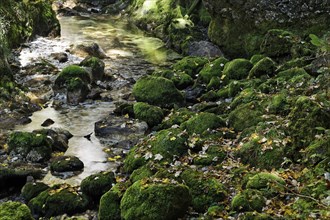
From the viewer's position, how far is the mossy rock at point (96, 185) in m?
10.7

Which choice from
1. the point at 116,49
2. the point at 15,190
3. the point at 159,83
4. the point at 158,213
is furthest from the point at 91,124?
the point at 116,49

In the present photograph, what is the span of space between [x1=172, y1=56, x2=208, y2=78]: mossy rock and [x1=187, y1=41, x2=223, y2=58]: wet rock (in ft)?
9.98

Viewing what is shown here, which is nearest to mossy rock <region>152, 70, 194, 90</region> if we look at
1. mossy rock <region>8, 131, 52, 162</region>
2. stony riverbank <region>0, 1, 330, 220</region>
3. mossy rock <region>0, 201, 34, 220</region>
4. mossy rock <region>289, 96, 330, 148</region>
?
stony riverbank <region>0, 1, 330, 220</region>

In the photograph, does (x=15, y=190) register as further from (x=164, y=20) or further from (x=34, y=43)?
(x=164, y=20)

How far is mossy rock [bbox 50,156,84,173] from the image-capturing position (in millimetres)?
12523

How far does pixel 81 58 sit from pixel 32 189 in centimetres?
1775

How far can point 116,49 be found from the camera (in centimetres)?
3166

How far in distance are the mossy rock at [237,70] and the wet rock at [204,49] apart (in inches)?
245

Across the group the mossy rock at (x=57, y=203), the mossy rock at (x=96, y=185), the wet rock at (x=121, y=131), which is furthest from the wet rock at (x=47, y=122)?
the mossy rock at (x=57, y=203)

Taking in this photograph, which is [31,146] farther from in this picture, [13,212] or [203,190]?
[203,190]

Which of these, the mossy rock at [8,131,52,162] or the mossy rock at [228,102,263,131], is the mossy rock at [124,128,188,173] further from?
the mossy rock at [8,131,52,162]

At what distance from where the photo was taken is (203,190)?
366 inches

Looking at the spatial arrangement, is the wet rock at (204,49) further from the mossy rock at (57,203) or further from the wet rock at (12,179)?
the mossy rock at (57,203)

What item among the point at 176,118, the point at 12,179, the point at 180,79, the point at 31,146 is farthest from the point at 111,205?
the point at 180,79
